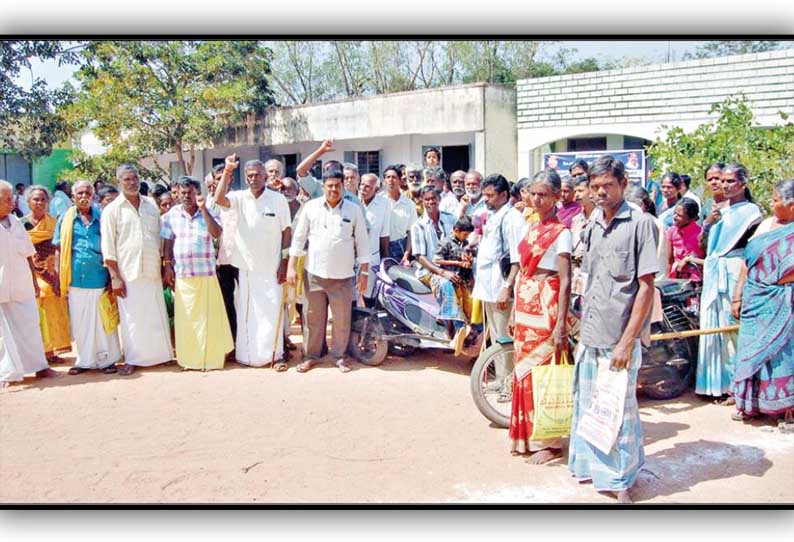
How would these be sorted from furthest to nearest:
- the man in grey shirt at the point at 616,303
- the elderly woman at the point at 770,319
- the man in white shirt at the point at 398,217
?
the man in white shirt at the point at 398,217
the elderly woman at the point at 770,319
the man in grey shirt at the point at 616,303

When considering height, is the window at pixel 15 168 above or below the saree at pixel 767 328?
above

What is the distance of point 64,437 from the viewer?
519cm

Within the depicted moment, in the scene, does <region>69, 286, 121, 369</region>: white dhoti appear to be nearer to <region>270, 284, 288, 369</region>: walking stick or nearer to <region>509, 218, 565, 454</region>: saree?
<region>270, 284, 288, 369</region>: walking stick

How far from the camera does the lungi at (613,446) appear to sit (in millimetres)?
4059

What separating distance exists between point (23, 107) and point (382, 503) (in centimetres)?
510

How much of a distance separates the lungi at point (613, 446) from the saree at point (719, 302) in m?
1.84

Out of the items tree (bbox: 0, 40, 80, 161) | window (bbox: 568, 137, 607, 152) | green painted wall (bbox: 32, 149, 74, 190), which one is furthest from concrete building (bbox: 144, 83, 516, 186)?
tree (bbox: 0, 40, 80, 161)

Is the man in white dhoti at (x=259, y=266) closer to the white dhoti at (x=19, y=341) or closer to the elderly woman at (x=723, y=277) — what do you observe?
the white dhoti at (x=19, y=341)

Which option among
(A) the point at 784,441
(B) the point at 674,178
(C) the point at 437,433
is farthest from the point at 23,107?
(A) the point at 784,441

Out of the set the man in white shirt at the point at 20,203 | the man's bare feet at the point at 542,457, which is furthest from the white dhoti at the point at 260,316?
the man in white shirt at the point at 20,203

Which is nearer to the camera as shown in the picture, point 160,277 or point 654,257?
point 654,257

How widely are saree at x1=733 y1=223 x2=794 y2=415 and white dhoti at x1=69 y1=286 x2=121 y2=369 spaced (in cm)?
570

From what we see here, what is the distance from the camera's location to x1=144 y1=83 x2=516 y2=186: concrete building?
11719mm
